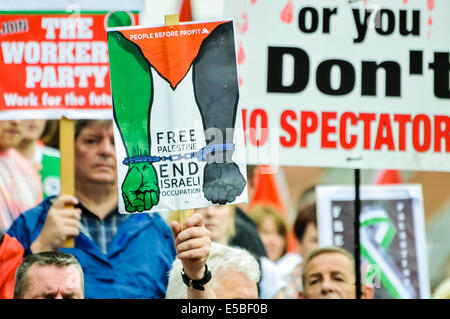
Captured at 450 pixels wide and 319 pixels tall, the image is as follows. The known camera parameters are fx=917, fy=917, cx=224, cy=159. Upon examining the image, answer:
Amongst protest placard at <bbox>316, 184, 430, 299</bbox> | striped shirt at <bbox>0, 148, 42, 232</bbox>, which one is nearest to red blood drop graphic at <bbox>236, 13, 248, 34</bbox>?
protest placard at <bbox>316, 184, 430, 299</bbox>

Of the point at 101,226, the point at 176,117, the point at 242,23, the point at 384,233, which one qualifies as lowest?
the point at 384,233

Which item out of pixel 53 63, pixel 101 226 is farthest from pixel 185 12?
pixel 101 226

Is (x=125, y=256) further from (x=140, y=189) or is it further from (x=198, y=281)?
(x=140, y=189)

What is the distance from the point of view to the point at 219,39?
4531 millimetres

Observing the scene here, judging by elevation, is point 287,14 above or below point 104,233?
above

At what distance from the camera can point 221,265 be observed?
558 centimetres

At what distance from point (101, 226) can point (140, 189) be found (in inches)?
53.6

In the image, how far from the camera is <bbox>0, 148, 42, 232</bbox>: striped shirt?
5.69 meters

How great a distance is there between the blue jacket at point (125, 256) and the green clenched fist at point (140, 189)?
119 cm

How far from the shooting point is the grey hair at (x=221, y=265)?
5.48 metres

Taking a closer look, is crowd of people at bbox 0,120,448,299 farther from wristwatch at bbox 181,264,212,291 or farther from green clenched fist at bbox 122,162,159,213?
green clenched fist at bbox 122,162,159,213

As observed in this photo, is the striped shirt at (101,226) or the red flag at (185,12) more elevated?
the red flag at (185,12)

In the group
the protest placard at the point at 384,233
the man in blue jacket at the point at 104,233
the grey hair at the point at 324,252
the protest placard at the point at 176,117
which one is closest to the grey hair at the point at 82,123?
the man in blue jacket at the point at 104,233

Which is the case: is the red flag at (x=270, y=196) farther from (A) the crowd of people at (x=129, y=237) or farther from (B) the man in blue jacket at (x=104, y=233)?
(B) the man in blue jacket at (x=104, y=233)
